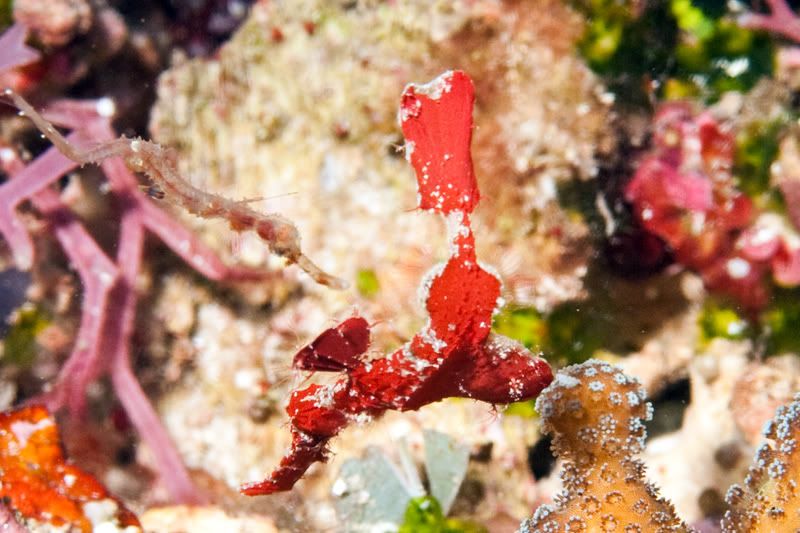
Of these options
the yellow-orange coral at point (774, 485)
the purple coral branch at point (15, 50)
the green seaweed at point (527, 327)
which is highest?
the purple coral branch at point (15, 50)

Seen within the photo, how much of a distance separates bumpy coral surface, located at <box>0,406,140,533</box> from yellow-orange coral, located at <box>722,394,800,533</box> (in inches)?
80.5

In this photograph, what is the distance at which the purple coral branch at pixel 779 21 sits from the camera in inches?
137

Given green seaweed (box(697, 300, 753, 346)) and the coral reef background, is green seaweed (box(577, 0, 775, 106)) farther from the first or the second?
green seaweed (box(697, 300, 753, 346))

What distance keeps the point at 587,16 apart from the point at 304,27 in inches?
58.3

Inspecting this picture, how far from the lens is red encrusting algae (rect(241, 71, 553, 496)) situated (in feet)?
5.50

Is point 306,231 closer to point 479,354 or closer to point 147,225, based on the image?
point 147,225

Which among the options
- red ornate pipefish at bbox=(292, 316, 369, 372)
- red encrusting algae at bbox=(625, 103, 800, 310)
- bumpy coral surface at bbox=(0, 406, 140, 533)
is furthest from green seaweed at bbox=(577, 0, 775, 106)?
bumpy coral surface at bbox=(0, 406, 140, 533)

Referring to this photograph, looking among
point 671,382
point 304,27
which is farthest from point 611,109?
point 304,27

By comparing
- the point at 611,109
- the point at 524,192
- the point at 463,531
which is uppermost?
the point at 611,109

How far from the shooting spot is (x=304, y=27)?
3492mm

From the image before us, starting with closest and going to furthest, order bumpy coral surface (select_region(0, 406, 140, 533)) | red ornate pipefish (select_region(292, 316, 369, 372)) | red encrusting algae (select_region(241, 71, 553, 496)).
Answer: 1. red encrusting algae (select_region(241, 71, 553, 496))
2. red ornate pipefish (select_region(292, 316, 369, 372))
3. bumpy coral surface (select_region(0, 406, 140, 533))

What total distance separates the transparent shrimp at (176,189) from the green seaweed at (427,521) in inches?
42.9

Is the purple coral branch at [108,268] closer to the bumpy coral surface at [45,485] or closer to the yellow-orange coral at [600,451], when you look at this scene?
the bumpy coral surface at [45,485]

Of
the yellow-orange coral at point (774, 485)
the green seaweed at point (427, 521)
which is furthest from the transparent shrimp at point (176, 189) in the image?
the yellow-orange coral at point (774, 485)
